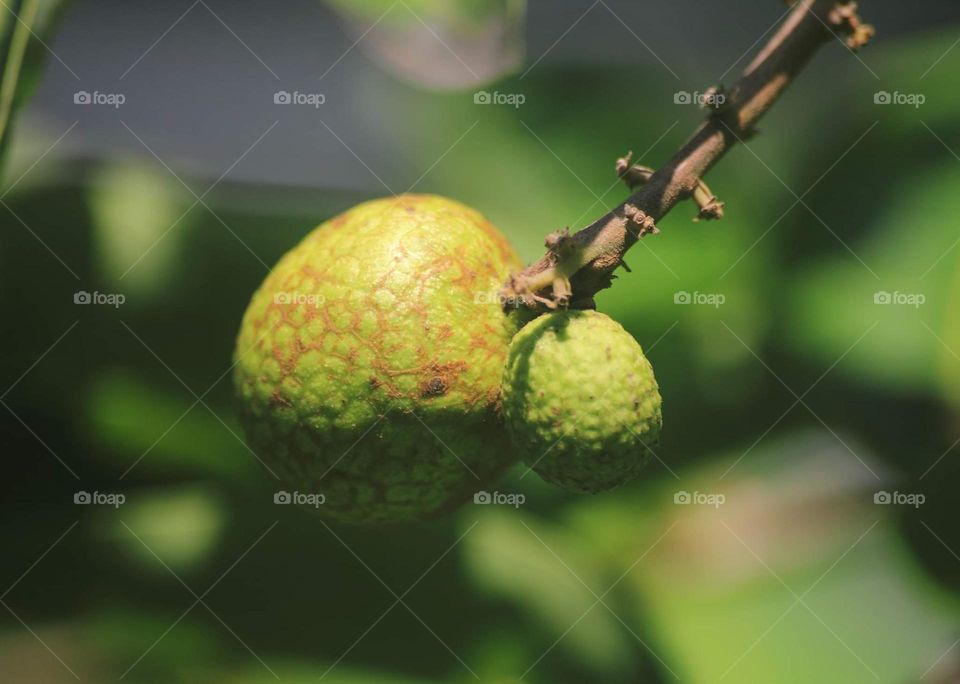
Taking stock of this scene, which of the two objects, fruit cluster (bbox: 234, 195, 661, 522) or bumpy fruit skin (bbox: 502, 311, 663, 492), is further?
fruit cluster (bbox: 234, 195, 661, 522)

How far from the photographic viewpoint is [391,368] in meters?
1.22

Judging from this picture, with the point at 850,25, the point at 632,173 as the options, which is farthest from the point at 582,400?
the point at 850,25

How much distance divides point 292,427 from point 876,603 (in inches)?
52.5

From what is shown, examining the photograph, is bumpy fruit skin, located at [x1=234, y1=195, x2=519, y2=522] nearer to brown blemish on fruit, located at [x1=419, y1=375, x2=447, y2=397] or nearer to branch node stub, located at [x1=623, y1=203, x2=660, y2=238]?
brown blemish on fruit, located at [x1=419, y1=375, x2=447, y2=397]

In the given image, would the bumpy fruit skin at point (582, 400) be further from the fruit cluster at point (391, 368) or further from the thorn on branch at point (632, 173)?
the thorn on branch at point (632, 173)

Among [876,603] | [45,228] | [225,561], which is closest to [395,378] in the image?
[225,561]

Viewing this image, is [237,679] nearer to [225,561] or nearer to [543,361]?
[225,561]

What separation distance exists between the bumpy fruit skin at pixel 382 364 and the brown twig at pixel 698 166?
0.14m

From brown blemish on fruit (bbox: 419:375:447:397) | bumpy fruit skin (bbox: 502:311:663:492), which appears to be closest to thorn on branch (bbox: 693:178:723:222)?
bumpy fruit skin (bbox: 502:311:663:492)

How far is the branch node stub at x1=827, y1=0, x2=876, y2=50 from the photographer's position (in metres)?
1.11

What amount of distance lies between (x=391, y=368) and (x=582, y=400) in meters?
0.31

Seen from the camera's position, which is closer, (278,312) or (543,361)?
(543,361)

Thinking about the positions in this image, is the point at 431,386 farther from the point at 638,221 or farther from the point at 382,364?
the point at 638,221

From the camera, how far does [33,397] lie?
1779mm
